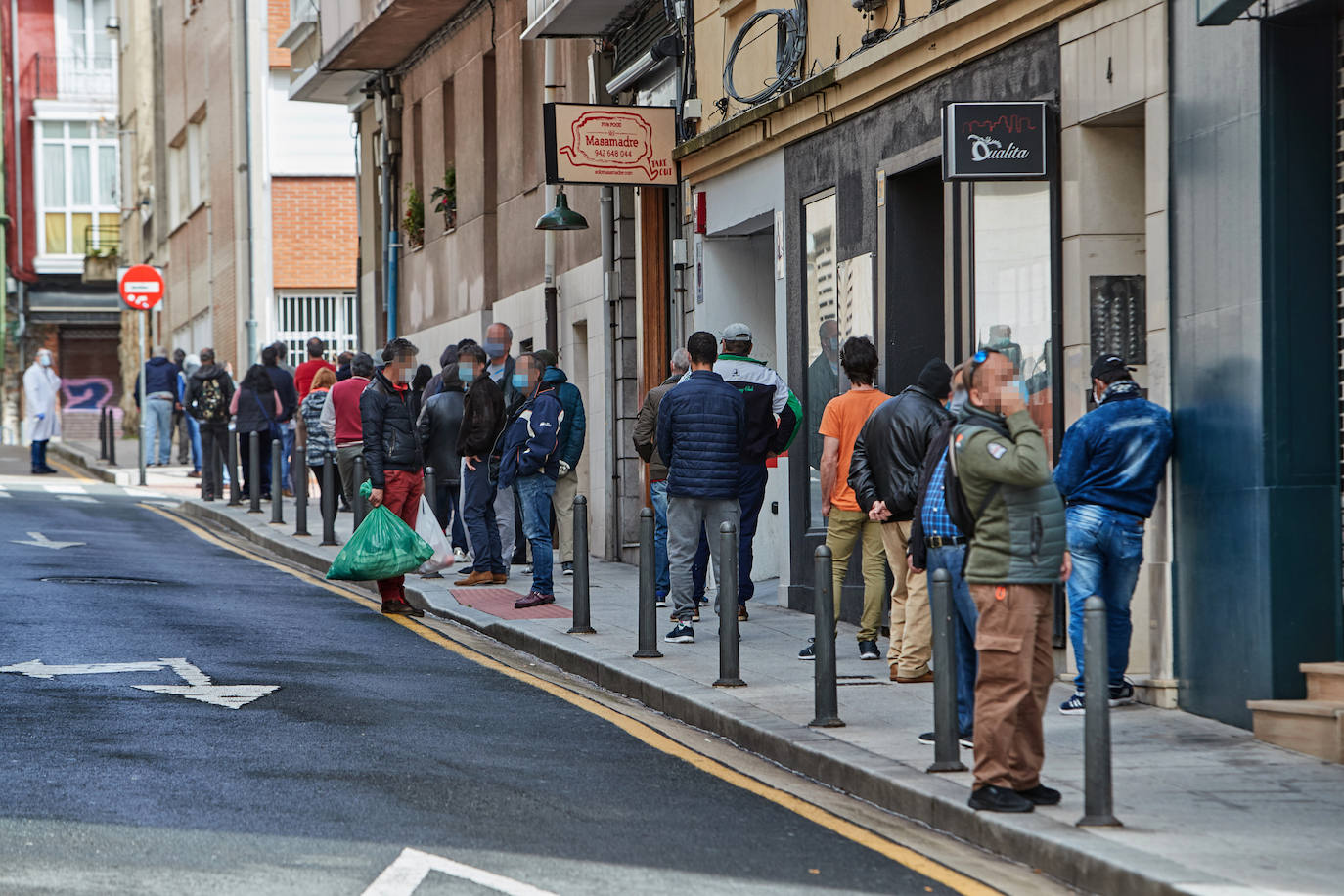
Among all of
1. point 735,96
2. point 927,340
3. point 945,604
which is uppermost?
point 735,96

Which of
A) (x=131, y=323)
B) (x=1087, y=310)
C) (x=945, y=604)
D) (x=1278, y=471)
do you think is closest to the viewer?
(x=945, y=604)

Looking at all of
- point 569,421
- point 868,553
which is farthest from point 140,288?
point 868,553

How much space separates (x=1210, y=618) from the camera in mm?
9875

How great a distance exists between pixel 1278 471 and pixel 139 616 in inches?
308

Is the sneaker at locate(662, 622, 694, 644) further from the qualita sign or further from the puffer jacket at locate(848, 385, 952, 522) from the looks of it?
the qualita sign

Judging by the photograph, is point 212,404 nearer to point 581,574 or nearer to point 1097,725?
point 581,574

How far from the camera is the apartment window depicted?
2159 inches

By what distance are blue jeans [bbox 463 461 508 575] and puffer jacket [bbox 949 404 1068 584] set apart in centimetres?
854

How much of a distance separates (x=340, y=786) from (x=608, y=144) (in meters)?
10.3

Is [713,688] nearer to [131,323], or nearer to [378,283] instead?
[378,283]

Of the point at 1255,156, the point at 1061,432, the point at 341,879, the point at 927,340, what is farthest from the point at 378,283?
the point at 341,879

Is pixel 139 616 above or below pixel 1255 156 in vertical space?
below

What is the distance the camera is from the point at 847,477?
11.8m

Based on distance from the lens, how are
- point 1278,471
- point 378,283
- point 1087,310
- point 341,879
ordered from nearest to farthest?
point 341,879, point 1278,471, point 1087,310, point 378,283
